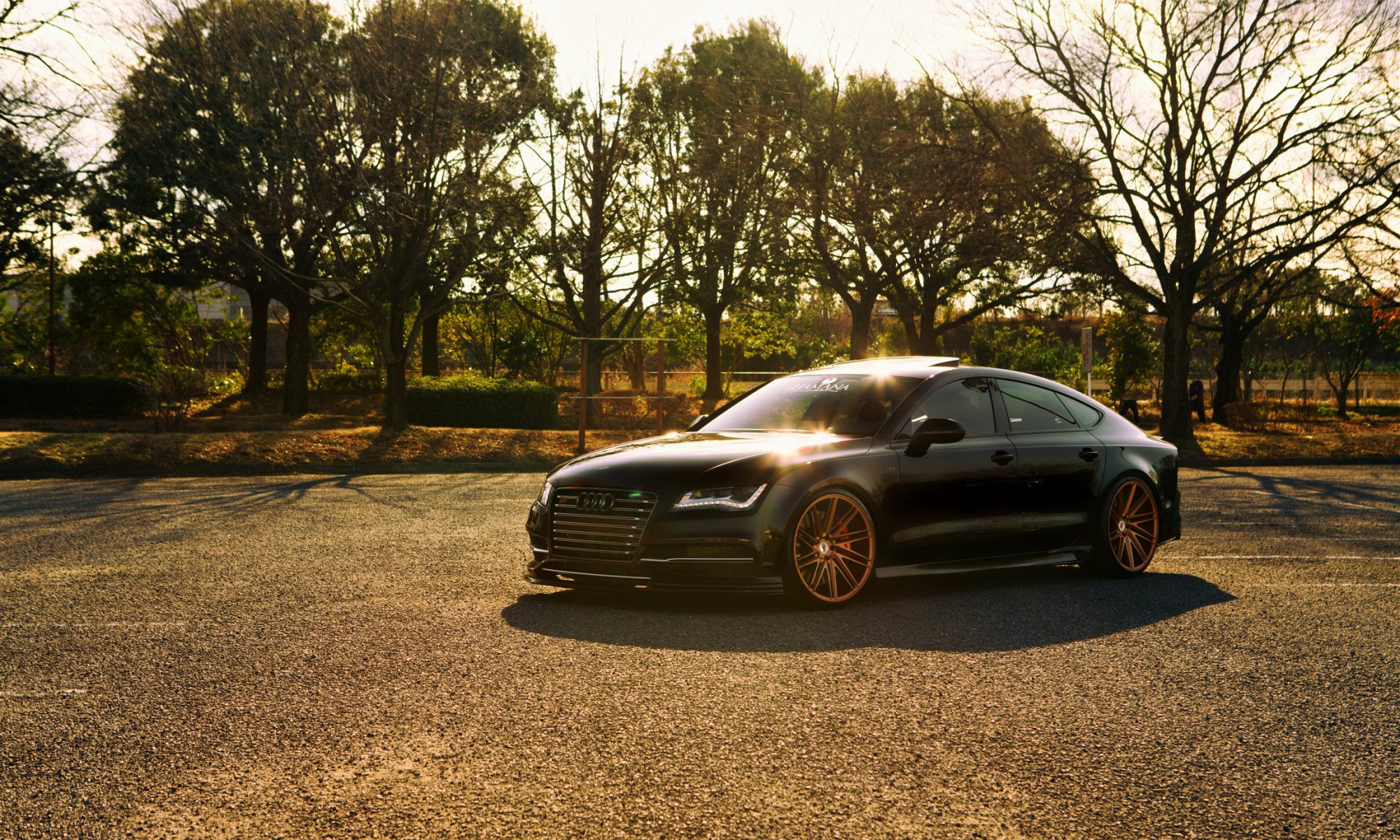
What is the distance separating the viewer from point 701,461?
6980mm

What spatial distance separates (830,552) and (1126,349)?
37.4 m

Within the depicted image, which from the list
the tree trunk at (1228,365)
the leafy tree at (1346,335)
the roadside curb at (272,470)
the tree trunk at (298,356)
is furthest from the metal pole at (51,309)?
the leafy tree at (1346,335)

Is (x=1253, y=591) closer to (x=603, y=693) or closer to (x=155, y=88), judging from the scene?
(x=603, y=693)

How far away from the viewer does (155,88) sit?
69.5 ft

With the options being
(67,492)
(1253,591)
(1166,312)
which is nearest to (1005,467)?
(1253,591)

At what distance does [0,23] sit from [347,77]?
30.1 feet

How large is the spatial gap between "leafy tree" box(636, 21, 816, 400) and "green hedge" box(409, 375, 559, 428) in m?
6.58

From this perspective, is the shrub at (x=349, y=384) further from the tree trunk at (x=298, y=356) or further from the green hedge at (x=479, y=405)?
the green hedge at (x=479, y=405)

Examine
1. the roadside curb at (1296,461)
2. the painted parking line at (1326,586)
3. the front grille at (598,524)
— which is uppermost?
the front grille at (598,524)

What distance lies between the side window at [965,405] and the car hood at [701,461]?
0.69 m

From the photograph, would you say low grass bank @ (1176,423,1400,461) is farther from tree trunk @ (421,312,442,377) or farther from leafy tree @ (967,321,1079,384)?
tree trunk @ (421,312,442,377)

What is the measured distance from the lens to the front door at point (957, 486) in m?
7.40

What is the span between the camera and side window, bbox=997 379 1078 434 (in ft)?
26.9

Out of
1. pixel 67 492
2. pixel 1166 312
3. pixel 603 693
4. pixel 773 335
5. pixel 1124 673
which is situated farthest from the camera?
pixel 773 335
